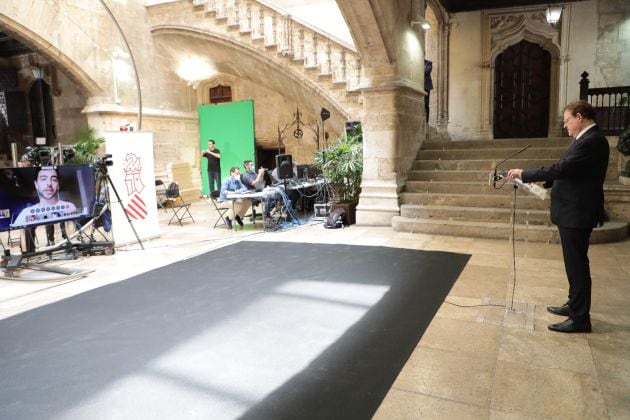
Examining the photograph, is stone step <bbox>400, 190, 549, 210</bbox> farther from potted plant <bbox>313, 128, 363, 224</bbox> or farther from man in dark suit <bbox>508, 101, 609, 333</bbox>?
man in dark suit <bbox>508, 101, 609, 333</bbox>

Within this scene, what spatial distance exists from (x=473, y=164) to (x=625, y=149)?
2161 mm

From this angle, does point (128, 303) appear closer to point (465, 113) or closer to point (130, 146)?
point (130, 146)

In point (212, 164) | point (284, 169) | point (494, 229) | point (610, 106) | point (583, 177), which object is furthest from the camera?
point (212, 164)

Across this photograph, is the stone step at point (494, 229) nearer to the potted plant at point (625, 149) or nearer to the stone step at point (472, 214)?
the stone step at point (472, 214)

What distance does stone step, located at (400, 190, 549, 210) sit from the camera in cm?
665

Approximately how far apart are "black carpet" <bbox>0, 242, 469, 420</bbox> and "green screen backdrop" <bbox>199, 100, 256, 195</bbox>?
27.4 ft

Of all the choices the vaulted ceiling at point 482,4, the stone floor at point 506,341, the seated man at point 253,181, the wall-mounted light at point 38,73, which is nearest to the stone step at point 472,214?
the stone floor at point 506,341

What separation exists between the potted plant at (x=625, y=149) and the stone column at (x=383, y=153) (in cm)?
301

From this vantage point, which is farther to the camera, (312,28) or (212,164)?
(212,164)

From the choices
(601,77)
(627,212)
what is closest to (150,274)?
(627,212)

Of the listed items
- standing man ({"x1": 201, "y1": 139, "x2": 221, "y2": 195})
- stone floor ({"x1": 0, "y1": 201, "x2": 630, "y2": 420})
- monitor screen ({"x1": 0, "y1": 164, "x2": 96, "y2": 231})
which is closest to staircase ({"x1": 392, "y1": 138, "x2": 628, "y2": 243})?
stone floor ({"x1": 0, "y1": 201, "x2": 630, "y2": 420})

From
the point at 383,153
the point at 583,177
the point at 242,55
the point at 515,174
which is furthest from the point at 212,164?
the point at 583,177

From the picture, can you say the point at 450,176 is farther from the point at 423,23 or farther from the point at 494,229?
the point at 423,23

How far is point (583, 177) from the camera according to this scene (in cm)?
289
